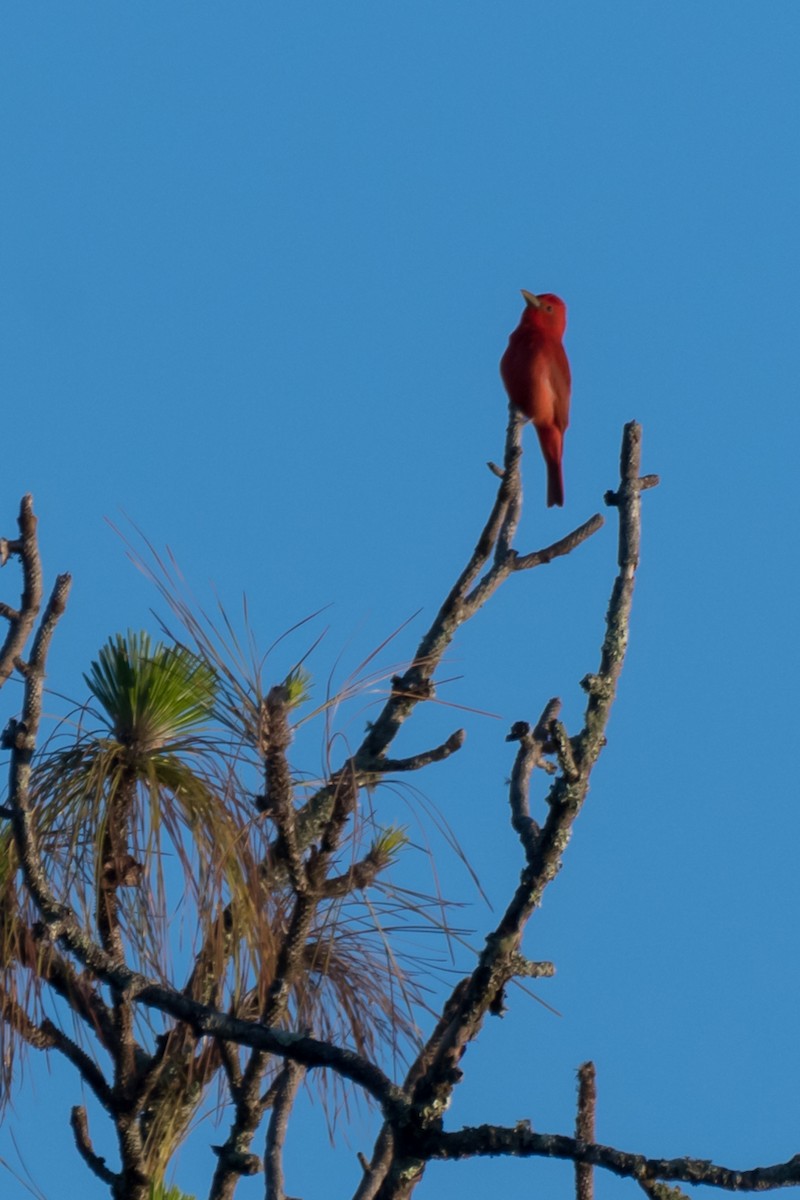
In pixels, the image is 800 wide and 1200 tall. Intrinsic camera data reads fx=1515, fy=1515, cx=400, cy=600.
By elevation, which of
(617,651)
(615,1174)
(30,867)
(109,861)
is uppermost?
(617,651)

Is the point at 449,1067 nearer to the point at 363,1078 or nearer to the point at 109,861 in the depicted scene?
the point at 363,1078

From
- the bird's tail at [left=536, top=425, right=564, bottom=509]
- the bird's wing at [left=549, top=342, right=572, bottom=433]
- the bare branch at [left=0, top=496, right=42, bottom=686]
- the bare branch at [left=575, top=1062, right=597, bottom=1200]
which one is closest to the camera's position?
the bare branch at [left=575, top=1062, right=597, bottom=1200]

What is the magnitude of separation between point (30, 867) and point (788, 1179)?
4.96ft

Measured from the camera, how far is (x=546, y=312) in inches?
325

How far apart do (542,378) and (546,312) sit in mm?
1078

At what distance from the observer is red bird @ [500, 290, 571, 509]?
24.0 feet

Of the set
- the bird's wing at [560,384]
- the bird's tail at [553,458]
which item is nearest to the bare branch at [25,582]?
the bird's wing at [560,384]

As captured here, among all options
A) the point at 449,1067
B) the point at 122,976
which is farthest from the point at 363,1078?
the point at 122,976

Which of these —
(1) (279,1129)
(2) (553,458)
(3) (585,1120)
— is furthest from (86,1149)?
(2) (553,458)

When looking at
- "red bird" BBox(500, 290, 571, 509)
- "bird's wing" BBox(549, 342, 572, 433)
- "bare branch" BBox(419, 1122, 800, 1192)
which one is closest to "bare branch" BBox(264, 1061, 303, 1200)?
Answer: "bare branch" BBox(419, 1122, 800, 1192)

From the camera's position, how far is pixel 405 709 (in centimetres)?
386

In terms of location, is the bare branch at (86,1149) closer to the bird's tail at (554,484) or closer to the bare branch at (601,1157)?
the bare branch at (601,1157)

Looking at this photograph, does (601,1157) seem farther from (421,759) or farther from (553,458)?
(553,458)

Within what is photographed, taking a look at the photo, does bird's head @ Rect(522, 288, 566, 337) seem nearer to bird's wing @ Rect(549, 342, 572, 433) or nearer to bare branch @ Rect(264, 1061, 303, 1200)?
bird's wing @ Rect(549, 342, 572, 433)
